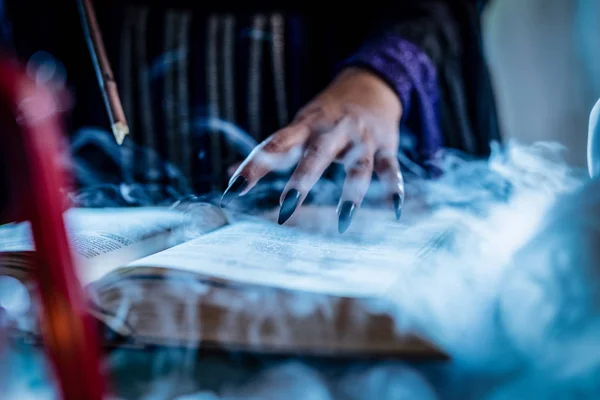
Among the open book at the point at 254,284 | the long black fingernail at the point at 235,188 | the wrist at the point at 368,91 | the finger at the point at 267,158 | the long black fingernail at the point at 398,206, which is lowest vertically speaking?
the open book at the point at 254,284

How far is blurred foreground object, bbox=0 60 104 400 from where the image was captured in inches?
8.0

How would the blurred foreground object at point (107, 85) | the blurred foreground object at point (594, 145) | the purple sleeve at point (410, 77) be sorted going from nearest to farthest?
the blurred foreground object at point (594, 145) < the blurred foreground object at point (107, 85) < the purple sleeve at point (410, 77)

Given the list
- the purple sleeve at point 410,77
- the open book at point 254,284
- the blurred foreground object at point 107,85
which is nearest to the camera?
the open book at point 254,284

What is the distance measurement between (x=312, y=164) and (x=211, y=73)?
50cm

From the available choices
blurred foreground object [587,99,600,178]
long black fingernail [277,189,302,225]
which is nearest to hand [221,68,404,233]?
long black fingernail [277,189,302,225]

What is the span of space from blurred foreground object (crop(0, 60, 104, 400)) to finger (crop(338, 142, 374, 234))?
10.4 inches

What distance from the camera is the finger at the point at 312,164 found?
18.3 inches

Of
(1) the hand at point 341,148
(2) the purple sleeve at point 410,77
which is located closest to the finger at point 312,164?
(1) the hand at point 341,148

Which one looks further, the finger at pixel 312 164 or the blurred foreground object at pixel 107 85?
the blurred foreground object at pixel 107 85

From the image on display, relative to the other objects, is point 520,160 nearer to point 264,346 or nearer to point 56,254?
point 264,346

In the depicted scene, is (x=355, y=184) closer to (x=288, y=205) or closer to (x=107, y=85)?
(x=288, y=205)

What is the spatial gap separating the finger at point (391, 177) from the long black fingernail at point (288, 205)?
0.10 metres

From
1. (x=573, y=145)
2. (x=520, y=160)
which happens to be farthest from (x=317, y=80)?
(x=573, y=145)

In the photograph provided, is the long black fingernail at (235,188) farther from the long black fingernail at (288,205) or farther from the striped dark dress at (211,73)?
the striped dark dress at (211,73)
